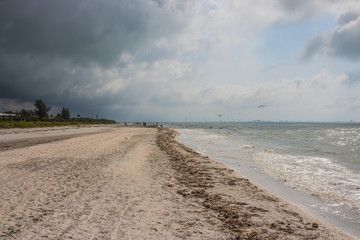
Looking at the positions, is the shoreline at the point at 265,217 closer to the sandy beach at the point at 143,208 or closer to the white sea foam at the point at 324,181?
the sandy beach at the point at 143,208

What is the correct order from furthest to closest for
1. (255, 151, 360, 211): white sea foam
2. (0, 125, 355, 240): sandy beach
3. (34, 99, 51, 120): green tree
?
(34, 99, 51, 120): green tree, (255, 151, 360, 211): white sea foam, (0, 125, 355, 240): sandy beach

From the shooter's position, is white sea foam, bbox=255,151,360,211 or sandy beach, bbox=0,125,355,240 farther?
white sea foam, bbox=255,151,360,211

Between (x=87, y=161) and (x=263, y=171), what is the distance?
10308 millimetres

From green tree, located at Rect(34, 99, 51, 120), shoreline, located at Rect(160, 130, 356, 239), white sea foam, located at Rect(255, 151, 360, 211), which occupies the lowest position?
white sea foam, located at Rect(255, 151, 360, 211)

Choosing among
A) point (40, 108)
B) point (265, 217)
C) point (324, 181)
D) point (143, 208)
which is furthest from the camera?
point (40, 108)

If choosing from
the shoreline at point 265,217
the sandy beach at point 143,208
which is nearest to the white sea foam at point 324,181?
the shoreline at point 265,217

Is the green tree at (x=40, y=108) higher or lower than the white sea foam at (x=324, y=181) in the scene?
higher

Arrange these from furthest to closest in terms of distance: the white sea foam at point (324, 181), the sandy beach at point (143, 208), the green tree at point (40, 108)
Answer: the green tree at point (40, 108)
the white sea foam at point (324, 181)
the sandy beach at point (143, 208)

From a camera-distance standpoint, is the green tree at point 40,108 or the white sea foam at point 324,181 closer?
the white sea foam at point 324,181

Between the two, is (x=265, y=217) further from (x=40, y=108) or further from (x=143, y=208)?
(x=40, y=108)

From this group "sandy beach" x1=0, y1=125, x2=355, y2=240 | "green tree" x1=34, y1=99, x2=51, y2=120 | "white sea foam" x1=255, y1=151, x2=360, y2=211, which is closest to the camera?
"sandy beach" x1=0, y1=125, x2=355, y2=240

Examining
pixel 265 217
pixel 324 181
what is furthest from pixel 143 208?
pixel 324 181

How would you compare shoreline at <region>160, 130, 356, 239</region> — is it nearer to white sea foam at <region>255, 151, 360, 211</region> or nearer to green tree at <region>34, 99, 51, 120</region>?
white sea foam at <region>255, 151, 360, 211</region>

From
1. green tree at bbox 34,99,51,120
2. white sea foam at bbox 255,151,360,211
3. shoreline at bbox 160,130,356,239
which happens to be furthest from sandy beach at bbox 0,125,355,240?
green tree at bbox 34,99,51,120
